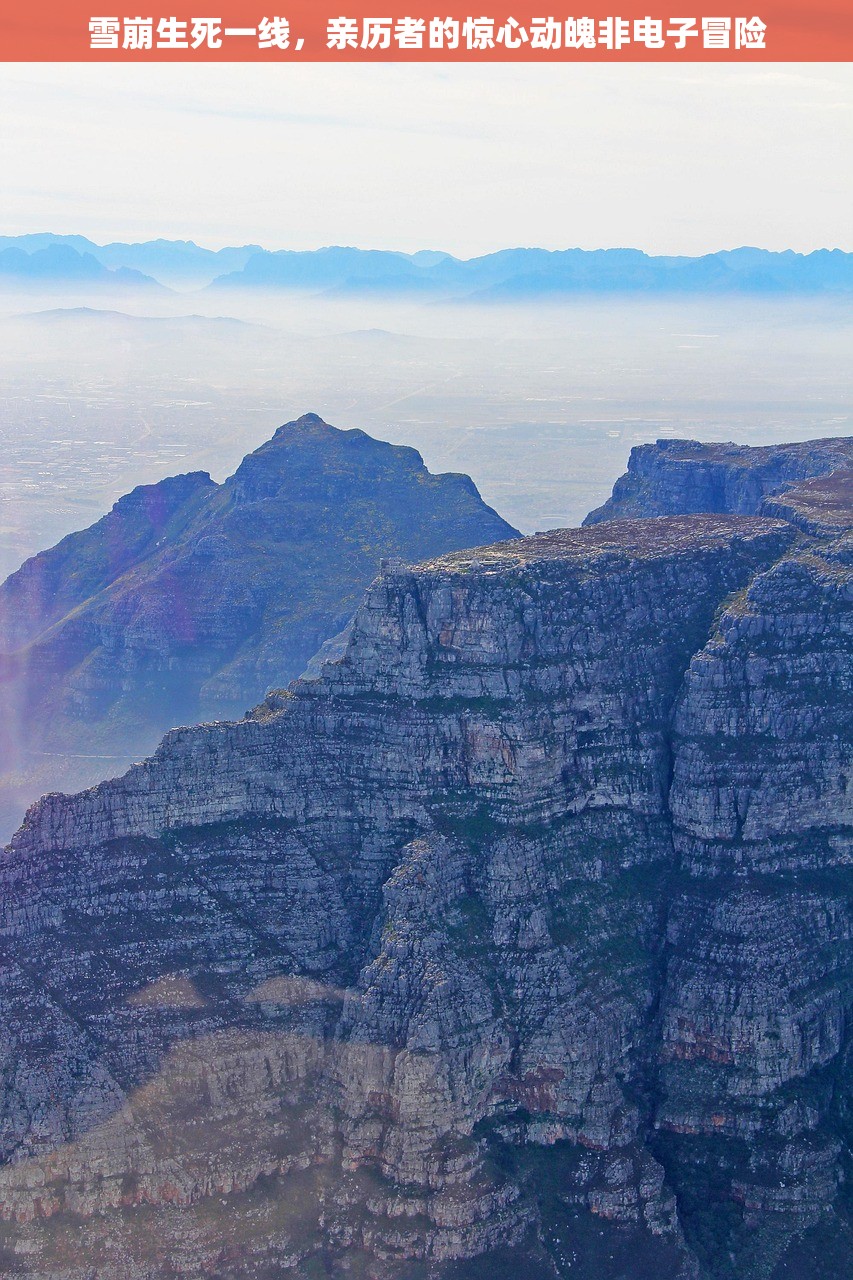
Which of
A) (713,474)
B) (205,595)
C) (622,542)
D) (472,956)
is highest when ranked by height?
(713,474)

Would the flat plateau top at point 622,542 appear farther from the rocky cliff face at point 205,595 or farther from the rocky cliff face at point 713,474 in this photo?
the rocky cliff face at point 205,595

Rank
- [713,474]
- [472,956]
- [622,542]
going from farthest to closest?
1. [713,474]
2. [622,542]
3. [472,956]

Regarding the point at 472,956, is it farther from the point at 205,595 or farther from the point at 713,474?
the point at 205,595

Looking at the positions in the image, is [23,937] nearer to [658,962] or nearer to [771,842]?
[658,962]

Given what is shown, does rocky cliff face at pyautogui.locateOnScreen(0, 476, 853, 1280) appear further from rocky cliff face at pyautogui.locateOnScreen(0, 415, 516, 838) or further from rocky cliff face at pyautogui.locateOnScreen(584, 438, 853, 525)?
rocky cliff face at pyautogui.locateOnScreen(0, 415, 516, 838)

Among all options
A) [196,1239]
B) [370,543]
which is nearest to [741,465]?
[370,543]

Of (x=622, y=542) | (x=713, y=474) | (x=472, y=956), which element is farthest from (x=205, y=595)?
(x=472, y=956)
